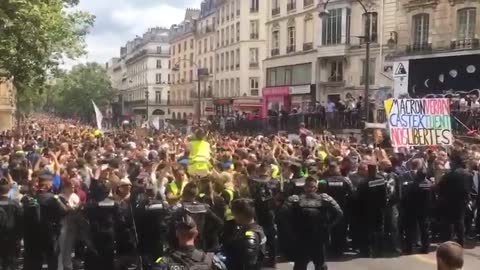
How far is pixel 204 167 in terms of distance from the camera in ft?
39.8

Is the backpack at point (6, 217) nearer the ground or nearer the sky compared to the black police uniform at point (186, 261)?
nearer the ground

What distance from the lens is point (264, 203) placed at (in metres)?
9.16

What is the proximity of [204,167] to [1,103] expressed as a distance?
146ft

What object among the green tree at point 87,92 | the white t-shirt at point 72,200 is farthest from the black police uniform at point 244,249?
the green tree at point 87,92

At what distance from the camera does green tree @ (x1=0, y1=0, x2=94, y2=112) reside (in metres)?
18.4

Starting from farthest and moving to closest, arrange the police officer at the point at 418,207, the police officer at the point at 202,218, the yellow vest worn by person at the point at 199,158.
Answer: the yellow vest worn by person at the point at 199,158
the police officer at the point at 418,207
the police officer at the point at 202,218

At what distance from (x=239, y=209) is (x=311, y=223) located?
2.39 metres

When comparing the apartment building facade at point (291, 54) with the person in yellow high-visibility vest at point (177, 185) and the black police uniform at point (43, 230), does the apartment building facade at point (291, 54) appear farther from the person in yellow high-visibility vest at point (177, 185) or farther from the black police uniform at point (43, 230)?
the black police uniform at point (43, 230)

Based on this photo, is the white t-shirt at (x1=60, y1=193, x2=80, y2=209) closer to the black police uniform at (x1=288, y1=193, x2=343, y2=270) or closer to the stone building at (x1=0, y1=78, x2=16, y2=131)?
the black police uniform at (x1=288, y1=193, x2=343, y2=270)

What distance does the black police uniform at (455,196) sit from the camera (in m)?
10.2

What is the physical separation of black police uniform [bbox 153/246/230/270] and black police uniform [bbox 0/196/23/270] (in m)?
4.50

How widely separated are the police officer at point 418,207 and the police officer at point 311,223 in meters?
2.76

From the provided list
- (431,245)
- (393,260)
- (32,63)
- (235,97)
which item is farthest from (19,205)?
(235,97)

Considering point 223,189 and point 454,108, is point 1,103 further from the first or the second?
point 223,189
